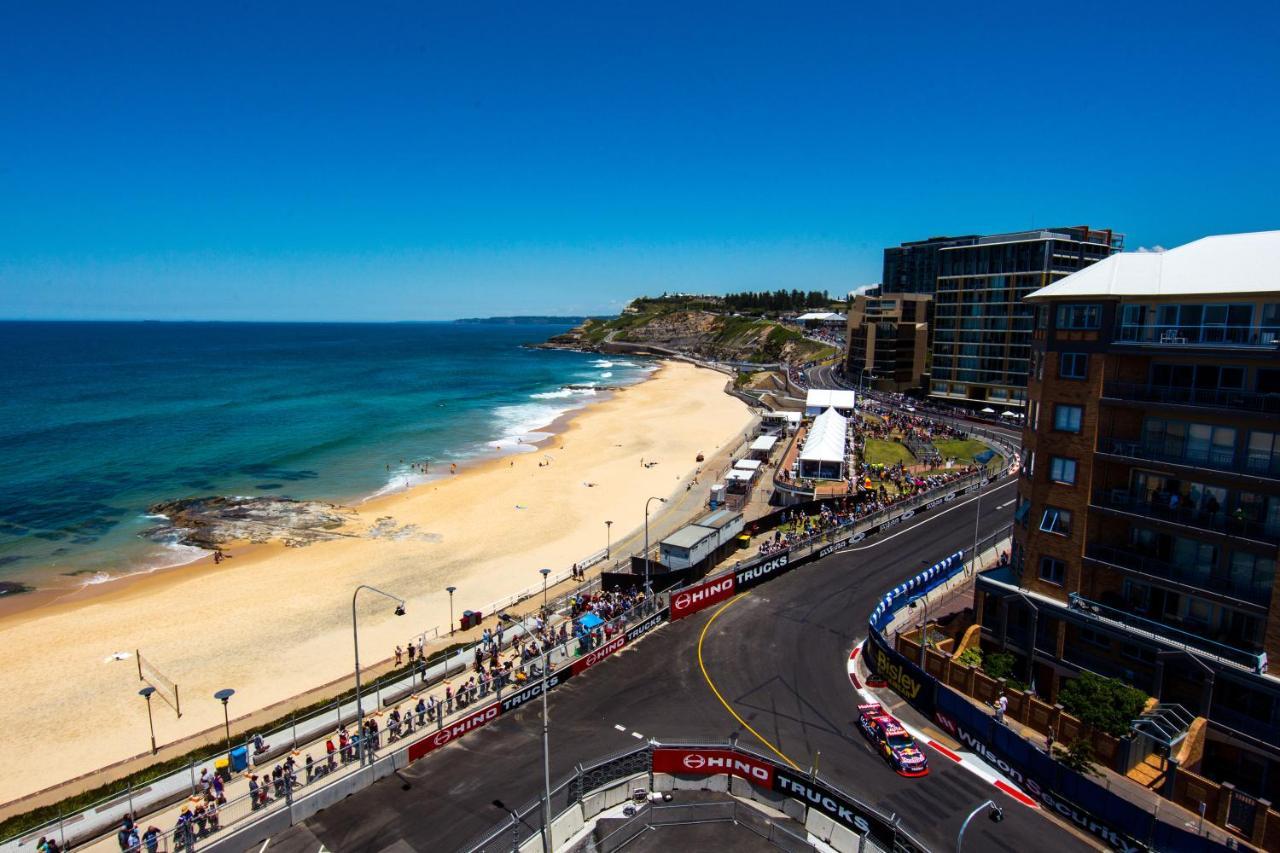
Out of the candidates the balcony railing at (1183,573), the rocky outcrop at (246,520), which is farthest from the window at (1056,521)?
the rocky outcrop at (246,520)

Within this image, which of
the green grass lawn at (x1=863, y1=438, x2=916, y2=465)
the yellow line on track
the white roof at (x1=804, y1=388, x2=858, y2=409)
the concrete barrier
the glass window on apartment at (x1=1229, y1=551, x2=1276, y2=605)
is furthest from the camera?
the white roof at (x1=804, y1=388, x2=858, y2=409)

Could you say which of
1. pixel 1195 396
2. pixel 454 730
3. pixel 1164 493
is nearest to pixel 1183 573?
pixel 1164 493

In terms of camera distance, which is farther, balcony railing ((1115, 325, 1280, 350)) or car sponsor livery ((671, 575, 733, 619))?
car sponsor livery ((671, 575, 733, 619))

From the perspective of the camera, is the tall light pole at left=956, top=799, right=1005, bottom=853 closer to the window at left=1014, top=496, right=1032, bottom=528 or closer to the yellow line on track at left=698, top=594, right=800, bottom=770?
the yellow line on track at left=698, top=594, right=800, bottom=770

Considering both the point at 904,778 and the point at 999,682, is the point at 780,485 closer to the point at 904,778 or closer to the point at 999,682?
the point at 999,682

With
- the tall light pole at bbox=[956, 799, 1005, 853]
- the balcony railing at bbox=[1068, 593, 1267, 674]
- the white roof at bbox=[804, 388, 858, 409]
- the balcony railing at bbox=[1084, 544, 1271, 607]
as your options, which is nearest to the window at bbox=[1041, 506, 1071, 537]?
the balcony railing at bbox=[1084, 544, 1271, 607]

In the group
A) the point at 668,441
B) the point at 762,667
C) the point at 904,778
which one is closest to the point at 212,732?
the point at 762,667

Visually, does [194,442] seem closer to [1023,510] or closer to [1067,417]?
[1023,510]
